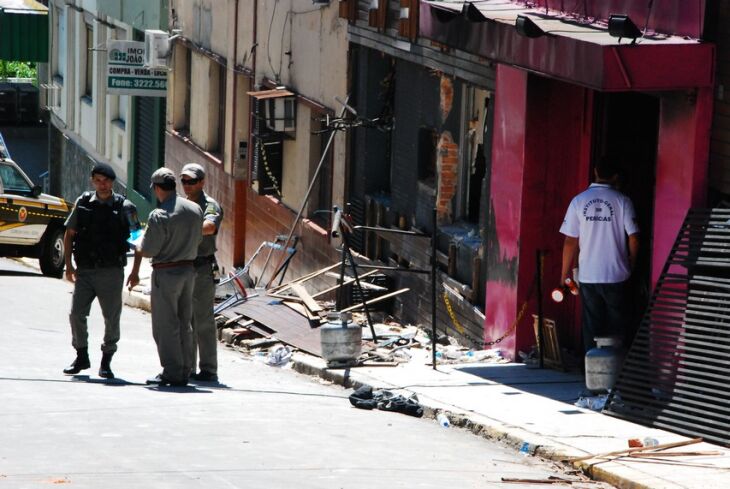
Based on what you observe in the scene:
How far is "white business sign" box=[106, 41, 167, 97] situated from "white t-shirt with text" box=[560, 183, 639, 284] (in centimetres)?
1781

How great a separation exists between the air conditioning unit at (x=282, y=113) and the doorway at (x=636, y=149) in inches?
326

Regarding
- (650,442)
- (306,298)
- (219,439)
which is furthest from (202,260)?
(650,442)

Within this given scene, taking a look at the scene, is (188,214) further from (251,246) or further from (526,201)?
(251,246)

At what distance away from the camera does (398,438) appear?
10.1 metres

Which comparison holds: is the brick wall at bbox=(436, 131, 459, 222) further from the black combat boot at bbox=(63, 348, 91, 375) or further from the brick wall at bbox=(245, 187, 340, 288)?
the black combat boot at bbox=(63, 348, 91, 375)

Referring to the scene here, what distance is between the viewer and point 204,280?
12.5 meters

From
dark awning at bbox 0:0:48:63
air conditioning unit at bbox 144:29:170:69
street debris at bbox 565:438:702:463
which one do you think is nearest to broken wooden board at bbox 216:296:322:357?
street debris at bbox 565:438:702:463

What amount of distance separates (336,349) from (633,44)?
407 cm

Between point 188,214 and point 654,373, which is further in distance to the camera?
point 188,214

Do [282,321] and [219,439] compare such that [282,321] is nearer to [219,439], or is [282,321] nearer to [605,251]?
[605,251]

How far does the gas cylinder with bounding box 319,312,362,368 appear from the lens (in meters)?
13.0

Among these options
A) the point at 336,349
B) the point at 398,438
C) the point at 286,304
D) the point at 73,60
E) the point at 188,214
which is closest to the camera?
the point at 398,438

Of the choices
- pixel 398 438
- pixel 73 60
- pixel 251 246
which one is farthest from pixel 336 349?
pixel 73 60

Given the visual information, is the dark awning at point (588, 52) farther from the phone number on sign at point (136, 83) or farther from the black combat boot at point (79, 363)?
the phone number on sign at point (136, 83)
